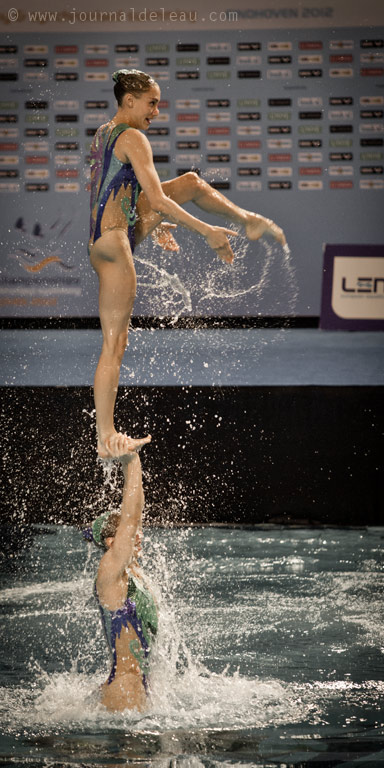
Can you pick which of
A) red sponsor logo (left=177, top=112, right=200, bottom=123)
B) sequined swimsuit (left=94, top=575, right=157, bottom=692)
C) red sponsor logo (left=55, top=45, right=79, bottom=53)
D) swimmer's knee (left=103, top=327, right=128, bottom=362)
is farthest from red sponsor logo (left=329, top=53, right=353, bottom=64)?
sequined swimsuit (left=94, top=575, right=157, bottom=692)

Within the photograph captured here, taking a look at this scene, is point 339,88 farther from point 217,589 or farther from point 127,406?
point 217,589

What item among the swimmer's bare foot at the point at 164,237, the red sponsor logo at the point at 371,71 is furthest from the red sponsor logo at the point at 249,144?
the swimmer's bare foot at the point at 164,237

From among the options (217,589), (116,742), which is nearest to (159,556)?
(217,589)

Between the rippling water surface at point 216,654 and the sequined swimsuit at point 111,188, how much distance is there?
1.21m

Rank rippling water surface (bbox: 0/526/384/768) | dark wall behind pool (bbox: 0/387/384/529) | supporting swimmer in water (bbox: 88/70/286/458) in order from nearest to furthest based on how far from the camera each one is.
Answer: rippling water surface (bbox: 0/526/384/768)
supporting swimmer in water (bbox: 88/70/286/458)
dark wall behind pool (bbox: 0/387/384/529)

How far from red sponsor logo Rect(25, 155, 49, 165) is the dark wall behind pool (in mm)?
5662

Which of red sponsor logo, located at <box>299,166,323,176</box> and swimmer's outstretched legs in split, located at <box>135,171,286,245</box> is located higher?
red sponsor logo, located at <box>299,166,323,176</box>

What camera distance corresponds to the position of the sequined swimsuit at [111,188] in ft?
8.68

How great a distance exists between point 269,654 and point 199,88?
7415 millimetres

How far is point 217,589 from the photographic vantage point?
3.94 meters

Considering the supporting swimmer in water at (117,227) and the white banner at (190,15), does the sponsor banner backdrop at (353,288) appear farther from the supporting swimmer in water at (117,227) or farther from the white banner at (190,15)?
the supporting swimmer in water at (117,227)

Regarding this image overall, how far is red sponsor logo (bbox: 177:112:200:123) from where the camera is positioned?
9.76 m

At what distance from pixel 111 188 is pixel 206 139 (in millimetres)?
7422

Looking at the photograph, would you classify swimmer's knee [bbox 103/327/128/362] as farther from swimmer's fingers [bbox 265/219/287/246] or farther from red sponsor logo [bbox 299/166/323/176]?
red sponsor logo [bbox 299/166/323/176]
